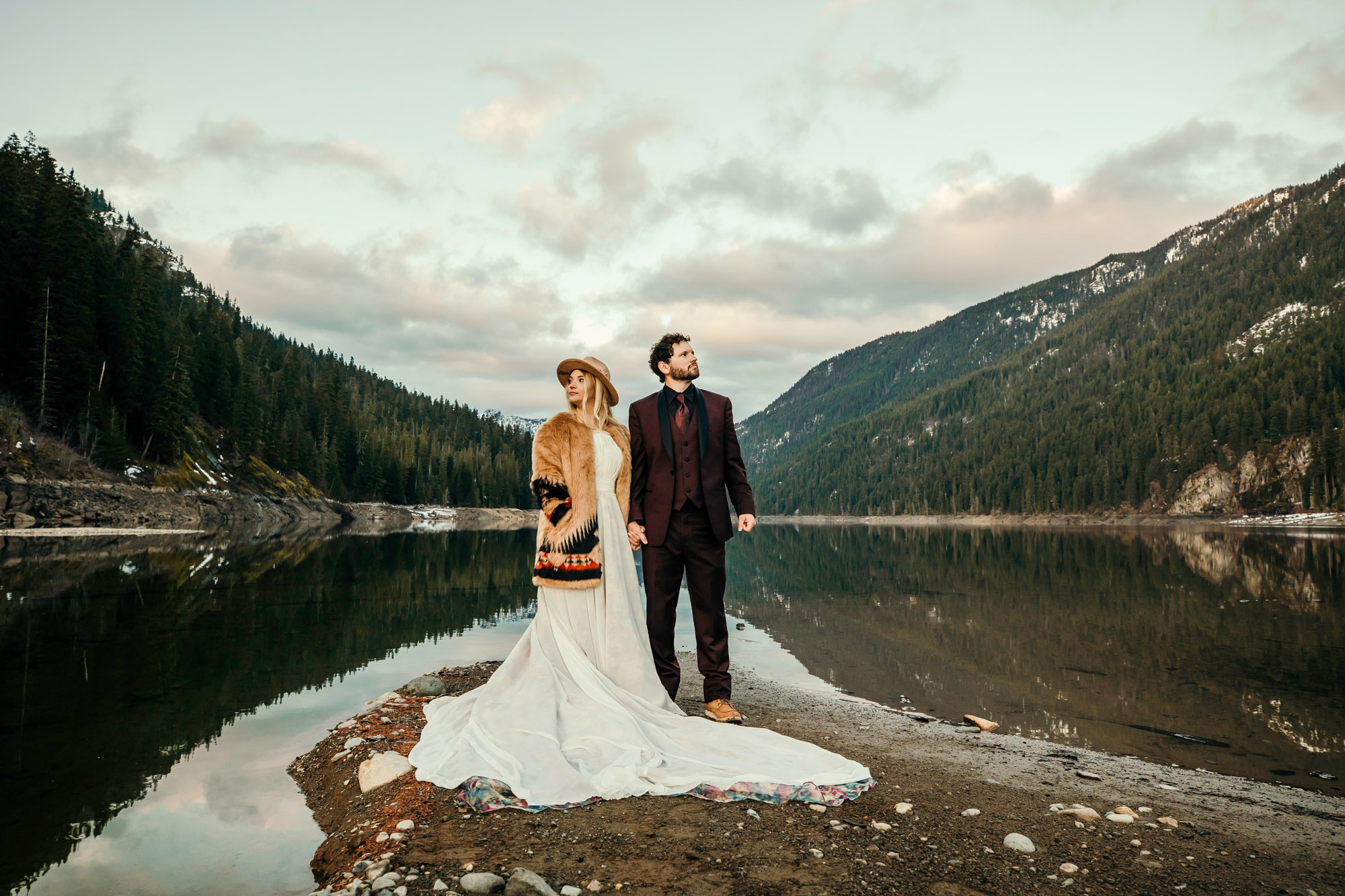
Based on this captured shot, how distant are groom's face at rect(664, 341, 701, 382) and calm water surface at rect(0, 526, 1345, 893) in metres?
4.49

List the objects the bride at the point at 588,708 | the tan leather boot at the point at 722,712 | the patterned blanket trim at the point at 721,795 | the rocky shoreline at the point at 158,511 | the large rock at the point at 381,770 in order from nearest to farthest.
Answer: the patterned blanket trim at the point at 721,795 → the bride at the point at 588,708 → the large rock at the point at 381,770 → the tan leather boot at the point at 722,712 → the rocky shoreline at the point at 158,511

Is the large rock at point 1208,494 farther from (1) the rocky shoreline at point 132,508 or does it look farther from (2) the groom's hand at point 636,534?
(2) the groom's hand at point 636,534

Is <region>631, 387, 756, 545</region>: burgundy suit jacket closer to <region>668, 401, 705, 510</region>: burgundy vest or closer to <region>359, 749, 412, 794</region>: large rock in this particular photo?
<region>668, 401, 705, 510</region>: burgundy vest

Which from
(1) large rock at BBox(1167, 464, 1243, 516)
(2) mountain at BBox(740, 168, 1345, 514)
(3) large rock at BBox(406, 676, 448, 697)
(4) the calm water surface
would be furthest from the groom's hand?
(1) large rock at BBox(1167, 464, 1243, 516)

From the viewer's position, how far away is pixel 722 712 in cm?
641

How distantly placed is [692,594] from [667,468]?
1.24 metres

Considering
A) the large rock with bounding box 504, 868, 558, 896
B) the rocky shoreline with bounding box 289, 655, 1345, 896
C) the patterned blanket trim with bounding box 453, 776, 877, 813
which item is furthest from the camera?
the patterned blanket trim with bounding box 453, 776, 877, 813

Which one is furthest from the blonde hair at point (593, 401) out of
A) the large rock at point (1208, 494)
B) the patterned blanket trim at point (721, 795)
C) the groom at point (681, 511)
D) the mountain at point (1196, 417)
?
the large rock at point (1208, 494)

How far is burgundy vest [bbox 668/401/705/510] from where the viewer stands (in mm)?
6547

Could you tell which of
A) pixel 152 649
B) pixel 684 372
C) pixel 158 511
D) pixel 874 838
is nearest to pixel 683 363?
pixel 684 372

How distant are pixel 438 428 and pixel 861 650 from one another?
13183 centimetres

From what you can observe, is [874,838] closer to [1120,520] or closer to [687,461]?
[687,461]

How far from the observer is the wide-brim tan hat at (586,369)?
21.6ft

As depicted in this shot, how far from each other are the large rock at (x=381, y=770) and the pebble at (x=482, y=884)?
74.0 inches
